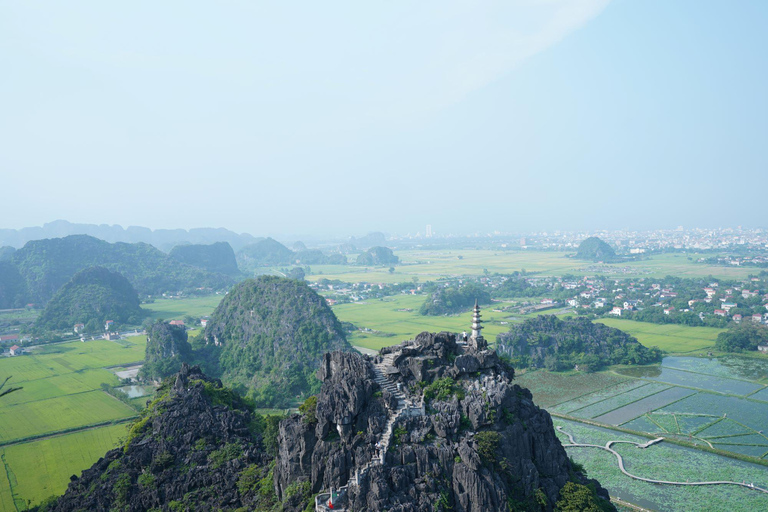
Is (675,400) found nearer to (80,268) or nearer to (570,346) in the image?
(570,346)

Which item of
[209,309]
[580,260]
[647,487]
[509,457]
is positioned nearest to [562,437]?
[647,487]

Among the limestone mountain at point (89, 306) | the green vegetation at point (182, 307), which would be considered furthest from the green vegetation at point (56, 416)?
the green vegetation at point (182, 307)

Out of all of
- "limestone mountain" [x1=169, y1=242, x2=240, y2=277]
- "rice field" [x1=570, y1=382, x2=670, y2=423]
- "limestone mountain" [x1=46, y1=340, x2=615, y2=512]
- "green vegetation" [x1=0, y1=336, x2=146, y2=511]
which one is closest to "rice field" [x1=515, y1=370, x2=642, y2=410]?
"rice field" [x1=570, y1=382, x2=670, y2=423]

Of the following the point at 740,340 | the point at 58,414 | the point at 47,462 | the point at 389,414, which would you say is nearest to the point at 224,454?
the point at 389,414

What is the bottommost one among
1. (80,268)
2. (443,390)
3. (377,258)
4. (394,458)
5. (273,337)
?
(273,337)

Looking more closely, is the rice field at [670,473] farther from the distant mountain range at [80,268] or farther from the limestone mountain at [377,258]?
the limestone mountain at [377,258]

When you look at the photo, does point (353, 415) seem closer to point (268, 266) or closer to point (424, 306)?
point (424, 306)

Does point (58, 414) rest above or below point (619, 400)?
above
